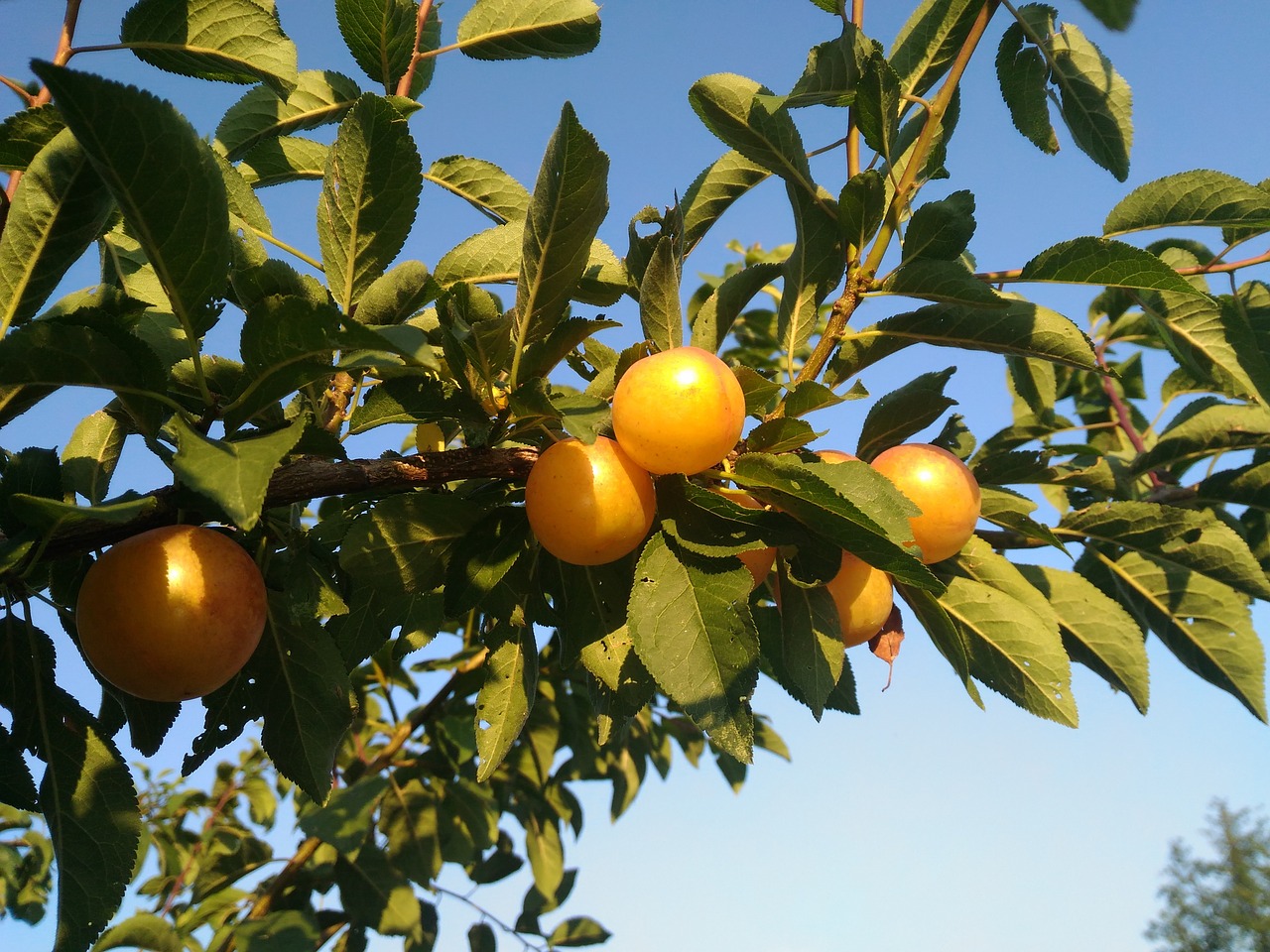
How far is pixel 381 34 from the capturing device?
1555 millimetres

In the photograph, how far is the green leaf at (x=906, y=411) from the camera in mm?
1574

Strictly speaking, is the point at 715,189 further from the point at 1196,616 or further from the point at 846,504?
the point at 1196,616

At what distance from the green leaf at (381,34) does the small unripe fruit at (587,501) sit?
2.77 feet

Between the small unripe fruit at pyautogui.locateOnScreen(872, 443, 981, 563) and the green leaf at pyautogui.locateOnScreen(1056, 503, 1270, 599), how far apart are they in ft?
2.18

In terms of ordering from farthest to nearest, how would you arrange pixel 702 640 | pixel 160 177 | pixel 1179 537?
pixel 1179 537
pixel 702 640
pixel 160 177

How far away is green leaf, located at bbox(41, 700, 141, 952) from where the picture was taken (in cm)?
119

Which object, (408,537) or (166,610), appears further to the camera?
(408,537)

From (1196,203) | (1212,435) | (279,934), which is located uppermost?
(1196,203)

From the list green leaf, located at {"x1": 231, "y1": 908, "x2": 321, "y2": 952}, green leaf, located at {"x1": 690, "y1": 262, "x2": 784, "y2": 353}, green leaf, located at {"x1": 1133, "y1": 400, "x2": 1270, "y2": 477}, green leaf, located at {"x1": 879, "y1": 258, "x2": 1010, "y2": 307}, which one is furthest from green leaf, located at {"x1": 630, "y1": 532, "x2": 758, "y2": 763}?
green leaf, located at {"x1": 231, "y1": 908, "x2": 321, "y2": 952}

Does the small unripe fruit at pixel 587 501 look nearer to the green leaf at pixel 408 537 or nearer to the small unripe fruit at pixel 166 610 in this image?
the green leaf at pixel 408 537

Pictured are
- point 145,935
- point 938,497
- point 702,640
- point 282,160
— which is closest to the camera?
point 702,640

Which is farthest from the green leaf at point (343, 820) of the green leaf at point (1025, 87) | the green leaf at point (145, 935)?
the green leaf at point (1025, 87)

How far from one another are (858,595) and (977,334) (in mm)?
467

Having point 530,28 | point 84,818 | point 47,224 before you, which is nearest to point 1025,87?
point 530,28
